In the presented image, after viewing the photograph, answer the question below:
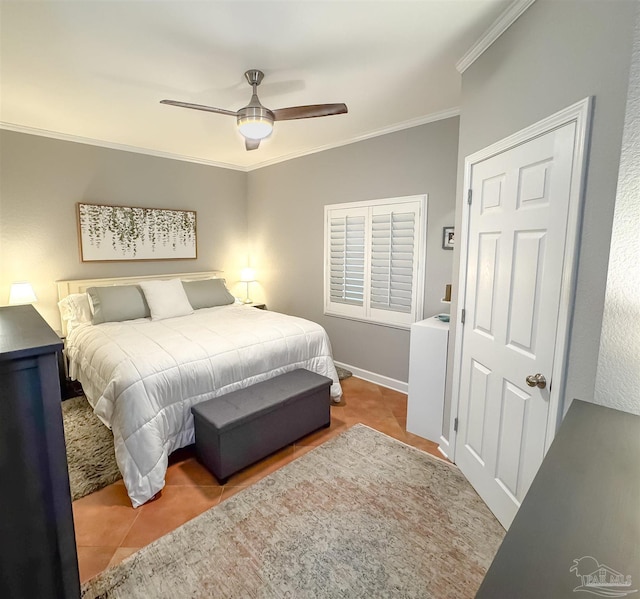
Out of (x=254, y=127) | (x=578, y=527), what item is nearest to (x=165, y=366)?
(x=254, y=127)

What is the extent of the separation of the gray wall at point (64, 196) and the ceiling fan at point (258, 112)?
7.20ft

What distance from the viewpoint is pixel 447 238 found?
122 inches

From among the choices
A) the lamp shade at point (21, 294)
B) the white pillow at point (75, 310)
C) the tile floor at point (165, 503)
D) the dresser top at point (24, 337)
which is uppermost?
the dresser top at point (24, 337)

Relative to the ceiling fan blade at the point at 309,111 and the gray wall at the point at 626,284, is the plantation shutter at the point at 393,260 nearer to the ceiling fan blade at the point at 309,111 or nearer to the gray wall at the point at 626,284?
the ceiling fan blade at the point at 309,111

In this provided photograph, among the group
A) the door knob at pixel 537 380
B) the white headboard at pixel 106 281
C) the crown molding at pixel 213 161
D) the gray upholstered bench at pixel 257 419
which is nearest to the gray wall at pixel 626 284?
the door knob at pixel 537 380

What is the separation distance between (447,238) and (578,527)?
2746 mm

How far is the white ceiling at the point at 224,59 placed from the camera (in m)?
1.74

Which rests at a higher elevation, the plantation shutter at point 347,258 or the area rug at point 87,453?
the plantation shutter at point 347,258

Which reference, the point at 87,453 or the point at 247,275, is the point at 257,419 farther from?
the point at 247,275

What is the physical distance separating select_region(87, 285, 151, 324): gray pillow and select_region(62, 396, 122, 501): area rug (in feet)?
2.79

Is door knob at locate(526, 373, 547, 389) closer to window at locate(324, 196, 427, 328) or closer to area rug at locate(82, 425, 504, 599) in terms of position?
area rug at locate(82, 425, 504, 599)

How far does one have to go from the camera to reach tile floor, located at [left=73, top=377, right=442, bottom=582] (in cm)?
173
